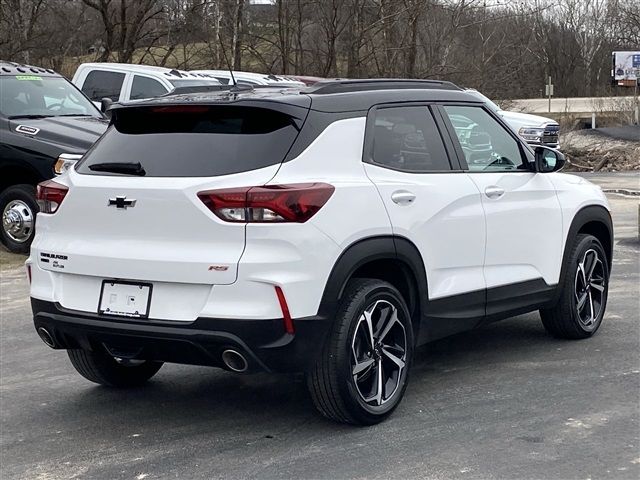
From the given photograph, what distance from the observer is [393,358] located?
17.2ft

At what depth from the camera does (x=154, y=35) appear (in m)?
27.4

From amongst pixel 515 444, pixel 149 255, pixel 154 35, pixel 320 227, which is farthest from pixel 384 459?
pixel 154 35

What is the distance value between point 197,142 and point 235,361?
1.13m

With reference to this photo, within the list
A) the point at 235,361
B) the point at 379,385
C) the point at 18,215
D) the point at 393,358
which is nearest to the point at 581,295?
the point at 393,358

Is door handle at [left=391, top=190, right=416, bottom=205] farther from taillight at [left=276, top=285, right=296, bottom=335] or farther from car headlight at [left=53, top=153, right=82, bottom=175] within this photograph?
car headlight at [left=53, top=153, right=82, bottom=175]

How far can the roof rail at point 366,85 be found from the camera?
539cm

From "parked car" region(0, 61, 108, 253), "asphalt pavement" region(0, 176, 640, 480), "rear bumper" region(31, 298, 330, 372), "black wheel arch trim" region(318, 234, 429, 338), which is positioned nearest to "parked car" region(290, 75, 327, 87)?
"black wheel arch trim" region(318, 234, 429, 338)

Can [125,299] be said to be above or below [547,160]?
below

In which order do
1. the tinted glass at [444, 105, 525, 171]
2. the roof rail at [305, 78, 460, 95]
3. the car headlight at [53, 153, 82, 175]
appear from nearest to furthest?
the roof rail at [305, 78, 460, 95] < the tinted glass at [444, 105, 525, 171] < the car headlight at [53, 153, 82, 175]

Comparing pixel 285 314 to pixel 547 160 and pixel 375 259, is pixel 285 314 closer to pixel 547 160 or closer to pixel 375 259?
pixel 375 259

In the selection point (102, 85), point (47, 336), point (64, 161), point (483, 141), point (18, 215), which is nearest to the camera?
point (47, 336)

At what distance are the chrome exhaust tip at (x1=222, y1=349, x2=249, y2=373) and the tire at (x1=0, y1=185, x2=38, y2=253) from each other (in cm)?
719

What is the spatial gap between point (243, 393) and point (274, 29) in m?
24.6

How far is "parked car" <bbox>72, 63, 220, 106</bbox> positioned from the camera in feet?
52.9
